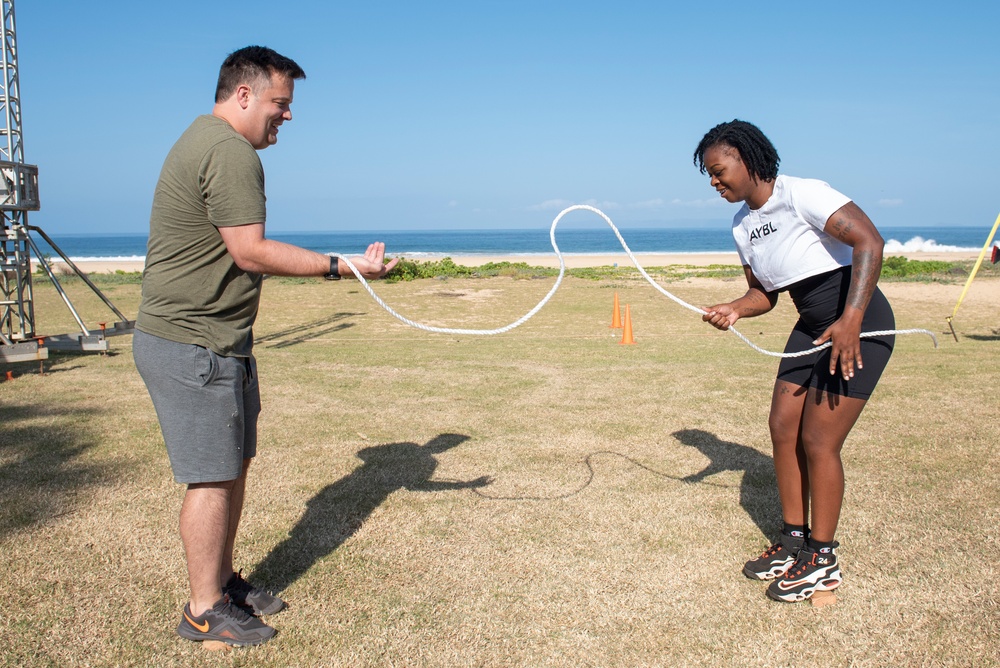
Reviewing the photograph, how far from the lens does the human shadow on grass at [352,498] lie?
13.0 feet

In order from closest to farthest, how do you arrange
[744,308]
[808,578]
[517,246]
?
1. [808,578]
2. [744,308]
3. [517,246]

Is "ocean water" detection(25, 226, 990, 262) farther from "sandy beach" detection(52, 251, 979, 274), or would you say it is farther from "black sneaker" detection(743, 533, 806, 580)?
"black sneaker" detection(743, 533, 806, 580)

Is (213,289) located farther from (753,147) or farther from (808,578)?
(808,578)

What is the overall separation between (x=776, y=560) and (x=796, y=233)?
1.62 metres

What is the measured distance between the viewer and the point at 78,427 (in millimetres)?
6496

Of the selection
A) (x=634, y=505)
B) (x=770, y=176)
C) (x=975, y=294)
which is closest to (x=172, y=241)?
(x=770, y=176)

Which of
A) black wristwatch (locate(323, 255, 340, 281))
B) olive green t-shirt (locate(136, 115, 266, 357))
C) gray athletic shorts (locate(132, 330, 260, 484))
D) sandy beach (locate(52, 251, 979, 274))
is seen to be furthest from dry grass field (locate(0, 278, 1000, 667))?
sandy beach (locate(52, 251, 979, 274))

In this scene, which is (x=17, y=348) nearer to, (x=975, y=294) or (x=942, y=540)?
(x=942, y=540)

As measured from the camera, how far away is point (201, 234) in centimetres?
298

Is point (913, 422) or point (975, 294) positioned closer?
point (913, 422)

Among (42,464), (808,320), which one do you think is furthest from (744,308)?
(42,464)

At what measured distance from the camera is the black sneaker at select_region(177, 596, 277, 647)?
315 centimetres

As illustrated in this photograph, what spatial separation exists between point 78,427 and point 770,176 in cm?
588

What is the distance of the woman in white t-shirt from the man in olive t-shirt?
1831mm
